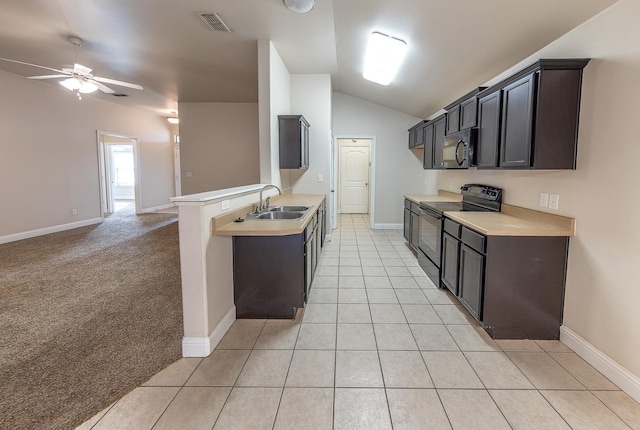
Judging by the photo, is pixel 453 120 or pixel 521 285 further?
pixel 453 120

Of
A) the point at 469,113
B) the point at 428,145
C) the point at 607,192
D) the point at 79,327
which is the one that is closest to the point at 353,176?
the point at 428,145

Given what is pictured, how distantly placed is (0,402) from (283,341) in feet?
5.22

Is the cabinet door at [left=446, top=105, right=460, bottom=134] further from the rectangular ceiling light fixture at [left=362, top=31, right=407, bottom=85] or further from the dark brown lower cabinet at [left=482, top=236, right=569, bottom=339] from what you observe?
the dark brown lower cabinet at [left=482, top=236, right=569, bottom=339]

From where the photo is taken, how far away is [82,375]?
1.95 m

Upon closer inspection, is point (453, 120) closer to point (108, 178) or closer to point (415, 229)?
point (415, 229)

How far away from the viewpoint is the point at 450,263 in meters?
3.09

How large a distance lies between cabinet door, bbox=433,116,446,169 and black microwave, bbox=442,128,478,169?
0.77ft

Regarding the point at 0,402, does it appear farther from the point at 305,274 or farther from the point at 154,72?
the point at 154,72

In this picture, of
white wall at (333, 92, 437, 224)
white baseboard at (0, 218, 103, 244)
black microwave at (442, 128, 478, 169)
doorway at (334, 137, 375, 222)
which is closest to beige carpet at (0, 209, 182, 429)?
white baseboard at (0, 218, 103, 244)

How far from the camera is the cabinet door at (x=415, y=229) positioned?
4.56 metres

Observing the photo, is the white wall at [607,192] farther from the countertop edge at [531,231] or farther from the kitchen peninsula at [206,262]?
the kitchen peninsula at [206,262]

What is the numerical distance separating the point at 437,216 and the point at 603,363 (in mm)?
1857

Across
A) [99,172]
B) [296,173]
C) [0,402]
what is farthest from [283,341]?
[99,172]

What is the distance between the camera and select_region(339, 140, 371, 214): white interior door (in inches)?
349
